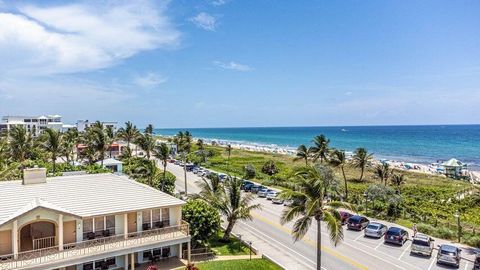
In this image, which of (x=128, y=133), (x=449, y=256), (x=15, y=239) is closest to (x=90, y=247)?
(x=15, y=239)

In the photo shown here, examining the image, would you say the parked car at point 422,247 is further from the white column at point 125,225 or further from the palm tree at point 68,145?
the palm tree at point 68,145

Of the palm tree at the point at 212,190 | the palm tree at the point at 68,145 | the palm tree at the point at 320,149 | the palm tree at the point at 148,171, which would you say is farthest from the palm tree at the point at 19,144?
the palm tree at the point at 320,149

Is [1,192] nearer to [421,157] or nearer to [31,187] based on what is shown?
[31,187]

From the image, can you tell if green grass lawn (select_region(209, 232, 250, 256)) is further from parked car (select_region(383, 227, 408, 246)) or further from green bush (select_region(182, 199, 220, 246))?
parked car (select_region(383, 227, 408, 246))

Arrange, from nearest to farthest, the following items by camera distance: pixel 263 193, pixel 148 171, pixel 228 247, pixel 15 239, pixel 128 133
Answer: pixel 15 239 → pixel 228 247 → pixel 148 171 → pixel 263 193 → pixel 128 133

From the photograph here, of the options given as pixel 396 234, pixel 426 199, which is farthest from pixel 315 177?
pixel 426 199

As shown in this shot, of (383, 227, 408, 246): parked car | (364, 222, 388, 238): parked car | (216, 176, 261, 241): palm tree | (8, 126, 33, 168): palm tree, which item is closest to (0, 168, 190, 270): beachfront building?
(216, 176, 261, 241): palm tree

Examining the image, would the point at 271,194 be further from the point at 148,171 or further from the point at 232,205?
the point at 232,205
